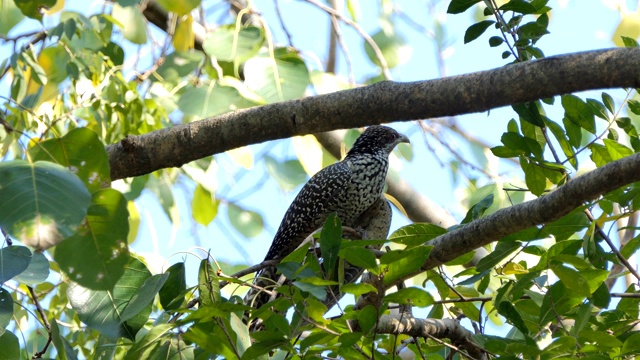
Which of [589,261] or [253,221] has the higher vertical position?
[589,261]

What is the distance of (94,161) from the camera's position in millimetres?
1903

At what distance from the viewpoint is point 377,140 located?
5.22 m

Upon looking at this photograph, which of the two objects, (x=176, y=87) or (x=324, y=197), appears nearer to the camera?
(x=324, y=197)

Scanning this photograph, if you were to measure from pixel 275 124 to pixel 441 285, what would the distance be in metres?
0.76

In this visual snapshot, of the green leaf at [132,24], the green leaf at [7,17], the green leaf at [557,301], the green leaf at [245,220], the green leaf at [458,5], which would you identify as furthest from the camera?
the green leaf at [245,220]

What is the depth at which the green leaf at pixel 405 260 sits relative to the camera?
7.48 ft

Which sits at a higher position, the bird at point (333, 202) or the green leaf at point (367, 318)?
the green leaf at point (367, 318)

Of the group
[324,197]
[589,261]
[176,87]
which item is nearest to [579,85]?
[589,261]

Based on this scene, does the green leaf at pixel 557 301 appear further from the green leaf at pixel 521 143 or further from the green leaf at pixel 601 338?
the green leaf at pixel 521 143

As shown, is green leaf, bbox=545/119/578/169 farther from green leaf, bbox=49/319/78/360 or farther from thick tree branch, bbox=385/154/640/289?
green leaf, bbox=49/319/78/360

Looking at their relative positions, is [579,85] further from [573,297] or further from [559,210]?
[573,297]

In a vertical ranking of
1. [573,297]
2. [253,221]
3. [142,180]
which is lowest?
[253,221]

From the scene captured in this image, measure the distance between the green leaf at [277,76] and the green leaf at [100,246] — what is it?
2594 mm

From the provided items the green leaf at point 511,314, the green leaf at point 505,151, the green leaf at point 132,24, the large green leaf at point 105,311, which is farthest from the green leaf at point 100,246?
the green leaf at point 132,24
